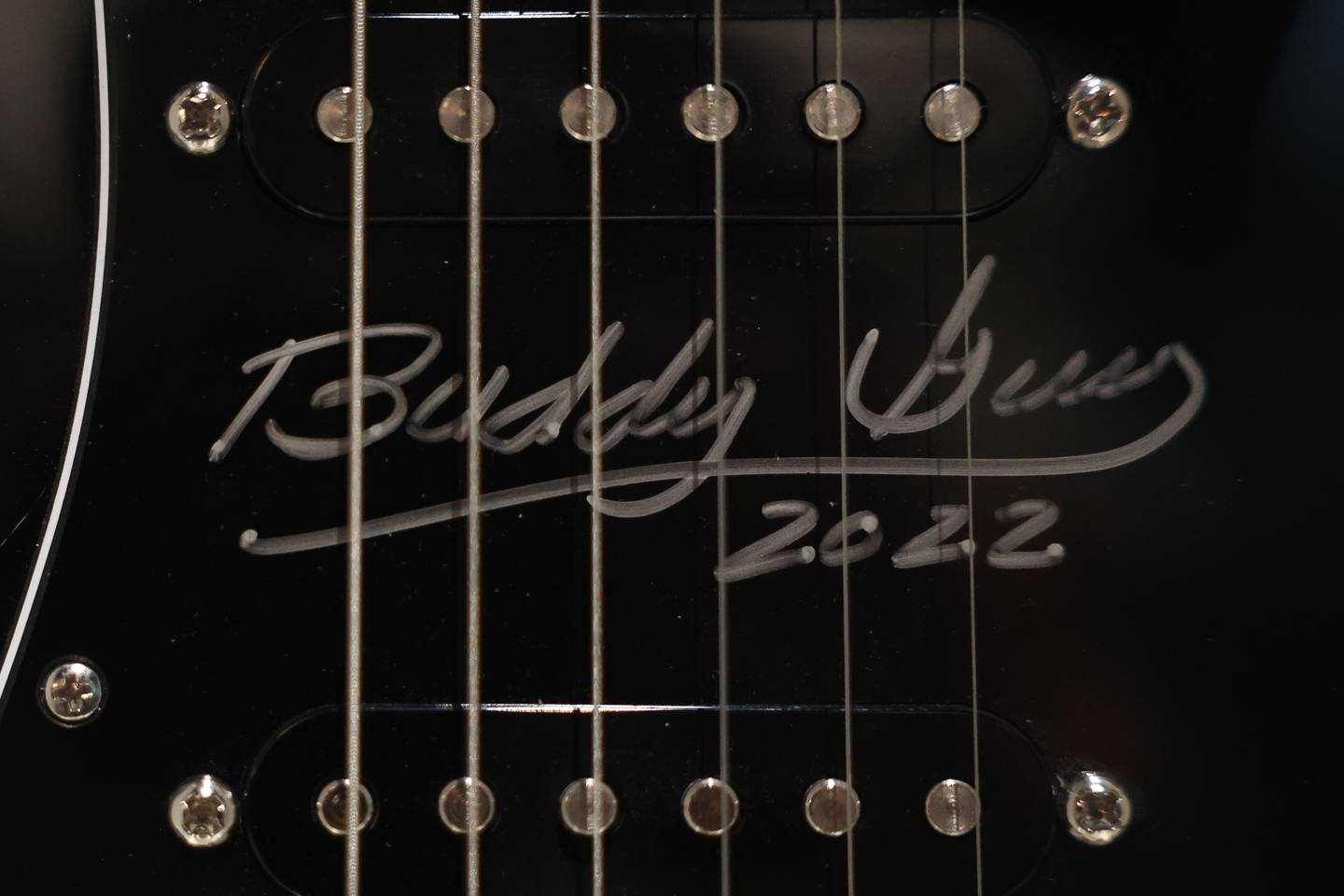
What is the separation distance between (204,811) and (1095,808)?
457 mm

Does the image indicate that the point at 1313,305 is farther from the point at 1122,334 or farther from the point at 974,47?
the point at 974,47

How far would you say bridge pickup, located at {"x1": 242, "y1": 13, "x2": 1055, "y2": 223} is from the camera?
497 millimetres

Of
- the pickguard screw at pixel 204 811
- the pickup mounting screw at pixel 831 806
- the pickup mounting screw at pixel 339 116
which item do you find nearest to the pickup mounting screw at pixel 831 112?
the pickup mounting screw at pixel 339 116

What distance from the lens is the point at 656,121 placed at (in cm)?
50

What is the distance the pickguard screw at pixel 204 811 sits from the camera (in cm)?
50

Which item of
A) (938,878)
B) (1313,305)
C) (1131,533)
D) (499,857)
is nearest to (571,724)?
(499,857)

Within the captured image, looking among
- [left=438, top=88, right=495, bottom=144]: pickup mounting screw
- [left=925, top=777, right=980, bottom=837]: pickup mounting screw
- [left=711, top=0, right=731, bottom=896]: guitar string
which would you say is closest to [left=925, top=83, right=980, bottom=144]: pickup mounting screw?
[left=711, top=0, right=731, bottom=896]: guitar string

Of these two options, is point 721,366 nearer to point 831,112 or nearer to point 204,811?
point 831,112

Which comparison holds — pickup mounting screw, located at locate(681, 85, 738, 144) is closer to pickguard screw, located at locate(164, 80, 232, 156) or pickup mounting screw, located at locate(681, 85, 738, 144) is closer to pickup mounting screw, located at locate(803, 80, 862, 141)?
pickup mounting screw, located at locate(803, 80, 862, 141)

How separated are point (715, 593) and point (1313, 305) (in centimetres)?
35

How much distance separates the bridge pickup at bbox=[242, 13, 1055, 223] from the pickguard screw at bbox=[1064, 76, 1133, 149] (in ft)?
0.05

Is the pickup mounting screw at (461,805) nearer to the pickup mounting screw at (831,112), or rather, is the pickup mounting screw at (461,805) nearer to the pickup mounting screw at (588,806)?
the pickup mounting screw at (588,806)
